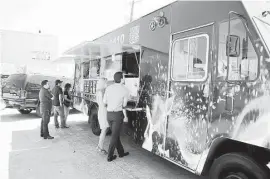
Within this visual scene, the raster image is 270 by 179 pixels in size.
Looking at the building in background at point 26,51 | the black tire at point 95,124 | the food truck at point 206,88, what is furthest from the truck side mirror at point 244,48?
the building in background at point 26,51

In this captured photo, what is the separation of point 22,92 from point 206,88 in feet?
28.0

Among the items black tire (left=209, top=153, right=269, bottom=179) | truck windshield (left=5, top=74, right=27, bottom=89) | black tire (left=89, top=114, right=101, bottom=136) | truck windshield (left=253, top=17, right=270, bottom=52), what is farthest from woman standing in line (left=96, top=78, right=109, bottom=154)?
truck windshield (left=5, top=74, right=27, bottom=89)

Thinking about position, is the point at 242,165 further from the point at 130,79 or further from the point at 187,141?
the point at 130,79

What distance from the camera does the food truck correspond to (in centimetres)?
285

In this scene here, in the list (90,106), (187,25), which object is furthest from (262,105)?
(90,106)

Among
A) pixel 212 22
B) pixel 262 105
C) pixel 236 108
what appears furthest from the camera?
pixel 212 22

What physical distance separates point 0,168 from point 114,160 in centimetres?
222

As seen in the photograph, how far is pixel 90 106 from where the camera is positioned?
7582mm

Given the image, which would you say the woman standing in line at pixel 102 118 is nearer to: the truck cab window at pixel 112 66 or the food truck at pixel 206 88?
the food truck at pixel 206 88

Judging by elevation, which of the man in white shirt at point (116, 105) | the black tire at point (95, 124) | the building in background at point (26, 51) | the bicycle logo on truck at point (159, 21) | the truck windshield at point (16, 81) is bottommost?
the black tire at point (95, 124)

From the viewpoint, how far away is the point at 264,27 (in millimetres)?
2881

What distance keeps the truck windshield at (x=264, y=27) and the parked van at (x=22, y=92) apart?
363 inches

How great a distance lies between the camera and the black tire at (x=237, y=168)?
279cm

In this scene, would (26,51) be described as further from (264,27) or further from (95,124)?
(264,27)
